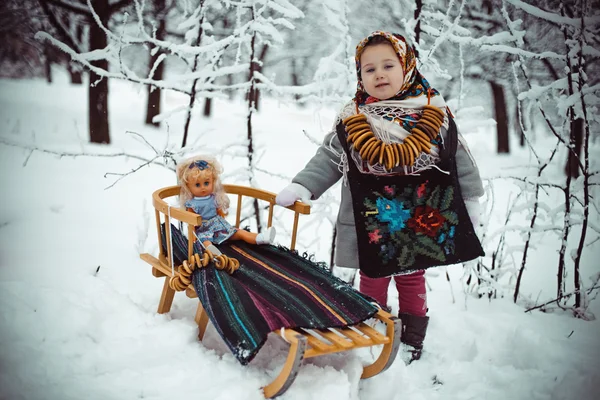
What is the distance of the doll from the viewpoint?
251cm

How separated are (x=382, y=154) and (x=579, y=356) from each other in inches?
64.8

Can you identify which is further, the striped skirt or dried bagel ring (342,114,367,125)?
dried bagel ring (342,114,367,125)

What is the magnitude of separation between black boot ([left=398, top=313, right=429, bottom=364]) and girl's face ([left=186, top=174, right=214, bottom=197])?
1.26m

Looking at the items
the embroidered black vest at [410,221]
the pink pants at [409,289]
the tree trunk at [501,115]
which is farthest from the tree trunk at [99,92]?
the tree trunk at [501,115]

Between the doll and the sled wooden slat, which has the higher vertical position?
the doll

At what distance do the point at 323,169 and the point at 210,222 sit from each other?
70 cm

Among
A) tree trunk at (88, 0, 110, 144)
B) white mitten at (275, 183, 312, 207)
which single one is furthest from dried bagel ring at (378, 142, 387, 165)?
tree trunk at (88, 0, 110, 144)

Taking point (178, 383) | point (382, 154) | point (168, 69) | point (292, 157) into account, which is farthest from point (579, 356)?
point (168, 69)

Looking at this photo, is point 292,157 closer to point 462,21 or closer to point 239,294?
point 462,21

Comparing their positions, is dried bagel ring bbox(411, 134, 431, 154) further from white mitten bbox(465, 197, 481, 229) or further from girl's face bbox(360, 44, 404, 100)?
white mitten bbox(465, 197, 481, 229)

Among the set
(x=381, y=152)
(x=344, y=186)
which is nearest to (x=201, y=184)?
(x=344, y=186)

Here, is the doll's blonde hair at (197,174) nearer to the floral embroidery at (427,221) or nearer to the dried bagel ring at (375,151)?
the dried bagel ring at (375,151)

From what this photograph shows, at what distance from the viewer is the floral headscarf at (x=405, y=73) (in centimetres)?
223

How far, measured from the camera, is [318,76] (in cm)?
311
